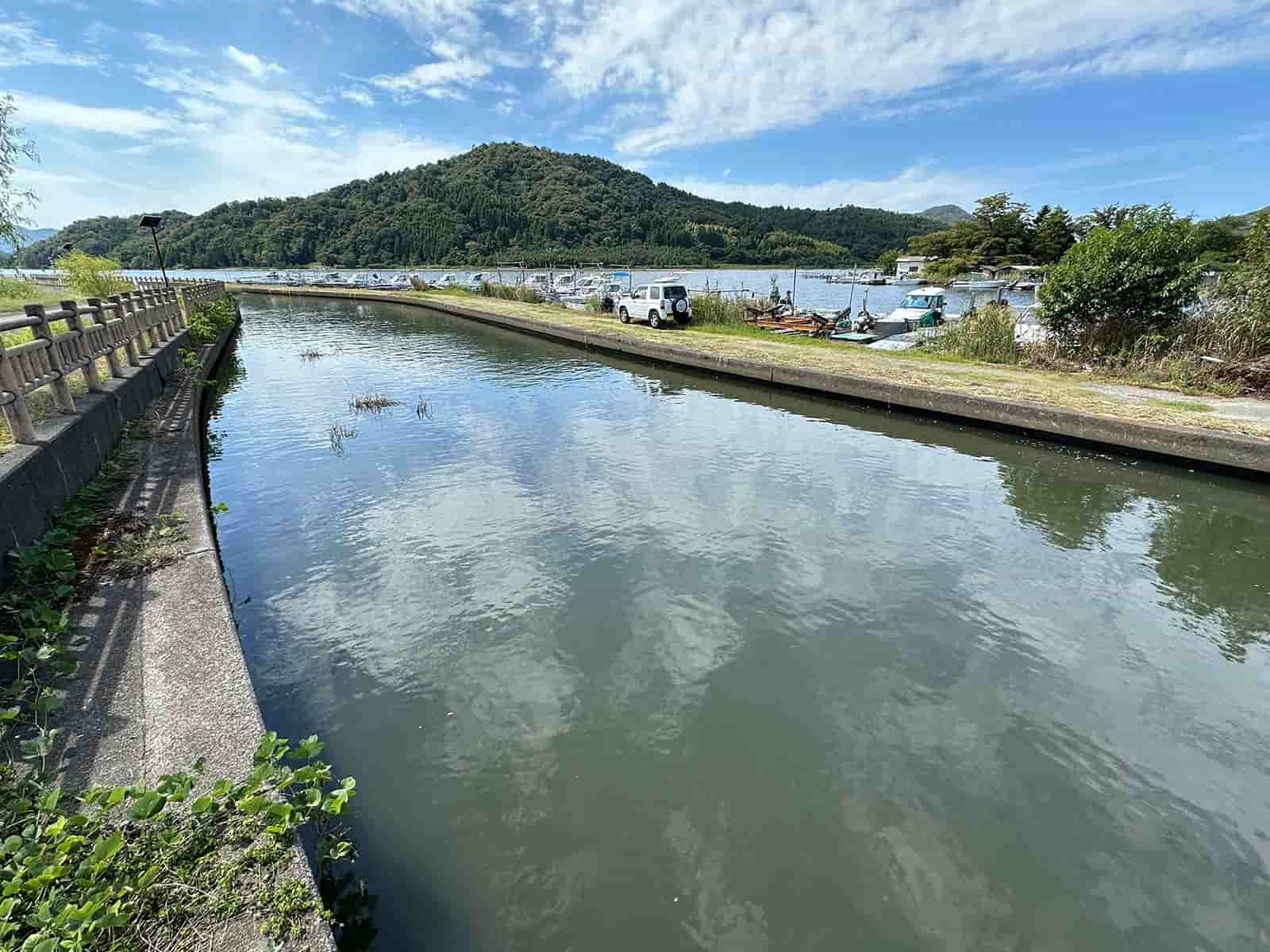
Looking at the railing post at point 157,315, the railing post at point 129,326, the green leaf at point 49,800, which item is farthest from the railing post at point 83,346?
the green leaf at point 49,800

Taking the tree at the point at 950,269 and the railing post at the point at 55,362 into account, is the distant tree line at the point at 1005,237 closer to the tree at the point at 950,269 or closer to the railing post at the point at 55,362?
the tree at the point at 950,269

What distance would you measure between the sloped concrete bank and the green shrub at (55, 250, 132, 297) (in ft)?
58.2

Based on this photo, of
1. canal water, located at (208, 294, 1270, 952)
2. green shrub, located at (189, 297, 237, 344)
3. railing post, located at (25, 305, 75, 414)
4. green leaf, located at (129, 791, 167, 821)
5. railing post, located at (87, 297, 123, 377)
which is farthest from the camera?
green shrub, located at (189, 297, 237, 344)

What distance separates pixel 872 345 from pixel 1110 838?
53.7ft

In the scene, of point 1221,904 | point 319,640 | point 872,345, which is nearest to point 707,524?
point 319,640

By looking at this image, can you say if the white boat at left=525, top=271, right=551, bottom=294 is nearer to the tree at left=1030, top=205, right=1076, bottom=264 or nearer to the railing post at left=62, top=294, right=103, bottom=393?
the railing post at left=62, top=294, right=103, bottom=393

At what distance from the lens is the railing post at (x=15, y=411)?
4.61 meters

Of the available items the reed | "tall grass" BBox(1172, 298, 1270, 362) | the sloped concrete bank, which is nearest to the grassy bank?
the sloped concrete bank

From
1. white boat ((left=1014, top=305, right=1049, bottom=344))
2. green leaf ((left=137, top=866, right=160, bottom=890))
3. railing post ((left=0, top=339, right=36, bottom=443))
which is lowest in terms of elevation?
green leaf ((left=137, top=866, right=160, bottom=890))

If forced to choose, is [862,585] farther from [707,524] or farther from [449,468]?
[449,468]

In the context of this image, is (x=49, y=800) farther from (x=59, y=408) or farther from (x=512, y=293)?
(x=512, y=293)

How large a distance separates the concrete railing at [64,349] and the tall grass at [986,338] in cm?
1626

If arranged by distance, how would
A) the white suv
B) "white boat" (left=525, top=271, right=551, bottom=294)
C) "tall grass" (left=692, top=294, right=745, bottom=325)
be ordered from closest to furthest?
the white suv → "tall grass" (left=692, top=294, right=745, bottom=325) → "white boat" (left=525, top=271, right=551, bottom=294)

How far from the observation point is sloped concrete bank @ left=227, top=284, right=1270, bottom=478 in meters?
7.64
